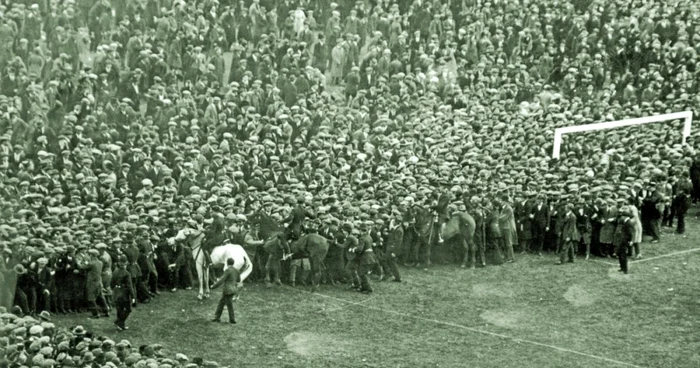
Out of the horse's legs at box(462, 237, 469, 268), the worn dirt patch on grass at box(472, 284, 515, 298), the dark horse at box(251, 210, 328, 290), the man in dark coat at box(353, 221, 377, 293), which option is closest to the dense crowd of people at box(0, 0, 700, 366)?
the man in dark coat at box(353, 221, 377, 293)

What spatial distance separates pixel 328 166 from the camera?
32875 mm

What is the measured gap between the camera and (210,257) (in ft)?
91.2

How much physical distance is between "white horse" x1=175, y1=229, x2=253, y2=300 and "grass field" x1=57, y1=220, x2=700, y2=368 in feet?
1.63

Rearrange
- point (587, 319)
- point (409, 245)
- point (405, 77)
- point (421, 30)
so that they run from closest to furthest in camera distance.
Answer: point (587, 319) → point (409, 245) → point (405, 77) → point (421, 30)

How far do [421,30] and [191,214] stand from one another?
1466cm

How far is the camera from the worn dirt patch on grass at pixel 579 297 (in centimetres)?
2944

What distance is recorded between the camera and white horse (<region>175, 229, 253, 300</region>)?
89.3 feet

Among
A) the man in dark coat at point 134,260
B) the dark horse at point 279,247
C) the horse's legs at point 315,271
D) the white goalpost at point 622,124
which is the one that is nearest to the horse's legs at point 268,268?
the dark horse at point 279,247

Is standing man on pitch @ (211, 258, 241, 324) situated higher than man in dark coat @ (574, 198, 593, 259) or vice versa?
man in dark coat @ (574, 198, 593, 259)

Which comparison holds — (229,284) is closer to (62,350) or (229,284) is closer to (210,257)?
(210,257)

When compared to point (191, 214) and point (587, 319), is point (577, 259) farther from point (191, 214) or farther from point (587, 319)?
point (191, 214)

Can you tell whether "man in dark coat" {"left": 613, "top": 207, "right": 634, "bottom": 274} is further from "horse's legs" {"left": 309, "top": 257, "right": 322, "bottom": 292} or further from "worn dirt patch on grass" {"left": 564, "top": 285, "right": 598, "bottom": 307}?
"horse's legs" {"left": 309, "top": 257, "right": 322, "bottom": 292}

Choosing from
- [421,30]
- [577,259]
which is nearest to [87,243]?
[577,259]

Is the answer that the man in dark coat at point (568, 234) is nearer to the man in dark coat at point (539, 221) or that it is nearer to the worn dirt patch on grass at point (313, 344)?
the man in dark coat at point (539, 221)
